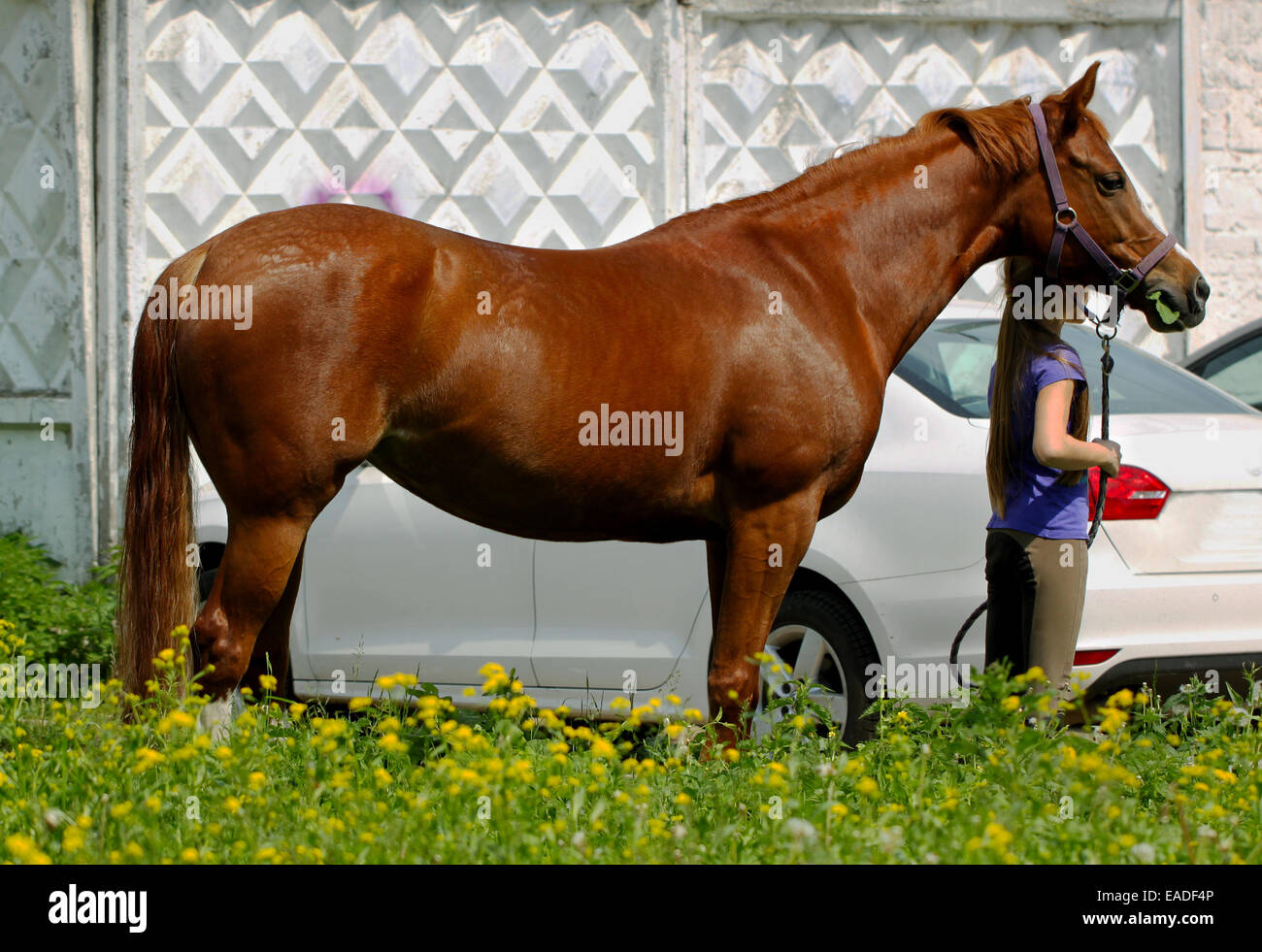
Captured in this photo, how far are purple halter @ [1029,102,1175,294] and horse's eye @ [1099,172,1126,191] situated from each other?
12 cm

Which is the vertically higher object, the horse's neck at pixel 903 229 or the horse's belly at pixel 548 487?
the horse's neck at pixel 903 229

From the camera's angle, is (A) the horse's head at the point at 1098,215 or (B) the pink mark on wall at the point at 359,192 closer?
(A) the horse's head at the point at 1098,215

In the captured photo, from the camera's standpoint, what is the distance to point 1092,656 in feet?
14.8

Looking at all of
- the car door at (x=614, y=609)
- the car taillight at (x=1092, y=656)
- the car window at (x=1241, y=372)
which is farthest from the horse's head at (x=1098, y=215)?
the car window at (x=1241, y=372)

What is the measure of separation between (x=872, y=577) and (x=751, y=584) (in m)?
1.05

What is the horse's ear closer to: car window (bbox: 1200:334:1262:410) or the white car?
the white car

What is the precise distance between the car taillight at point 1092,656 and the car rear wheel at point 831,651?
2.35ft

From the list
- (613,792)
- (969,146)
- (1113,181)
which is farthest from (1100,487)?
(613,792)

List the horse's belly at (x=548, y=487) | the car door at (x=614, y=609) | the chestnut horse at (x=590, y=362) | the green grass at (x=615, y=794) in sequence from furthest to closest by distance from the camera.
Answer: the car door at (x=614, y=609), the horse's belly at (x=548, y=487), the chestnut horse at (x=590, y=362), the green grass at (x=615, y=794)

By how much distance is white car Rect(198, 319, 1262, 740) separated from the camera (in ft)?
15.0

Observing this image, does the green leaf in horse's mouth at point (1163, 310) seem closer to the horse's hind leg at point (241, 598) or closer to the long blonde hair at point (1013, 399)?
the long blonde hair at point (1013, 399)

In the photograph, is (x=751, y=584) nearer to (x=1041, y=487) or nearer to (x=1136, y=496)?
(x=1041, y=487)

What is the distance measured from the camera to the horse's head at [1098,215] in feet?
14.0
